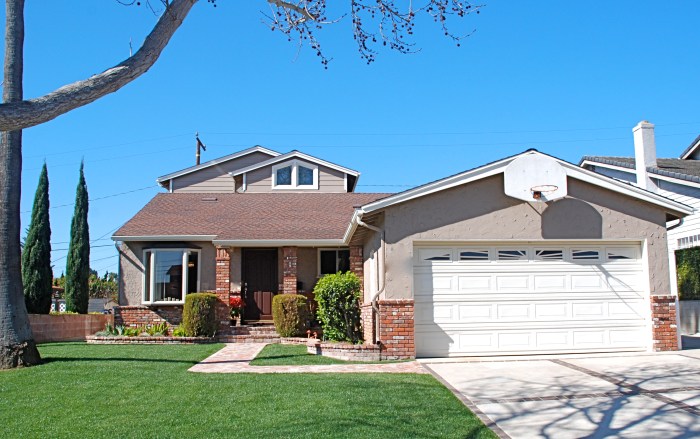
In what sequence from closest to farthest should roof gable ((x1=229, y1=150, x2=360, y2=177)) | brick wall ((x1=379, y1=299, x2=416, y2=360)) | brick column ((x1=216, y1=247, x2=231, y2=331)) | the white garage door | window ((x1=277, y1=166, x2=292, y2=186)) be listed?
brick wall ((x1=379, y1=299, x2=416, y2=360)) → the white garage door → brick column ((x1=216, y1=247, x2=231, y2=331)) → roof gable ((x1=229, y1=150, x2=360, y2=177)) → window ((x1=277, y1=166, x2=292, y2=186))

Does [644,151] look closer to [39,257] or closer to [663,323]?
[663,323]

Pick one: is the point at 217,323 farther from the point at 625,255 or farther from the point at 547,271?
the point at 625,255

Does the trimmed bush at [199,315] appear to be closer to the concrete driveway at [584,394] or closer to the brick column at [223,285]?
the brick column at [223,285]

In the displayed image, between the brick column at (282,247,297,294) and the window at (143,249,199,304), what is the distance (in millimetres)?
2823

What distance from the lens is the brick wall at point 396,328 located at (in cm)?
1187

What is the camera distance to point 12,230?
39.3ft

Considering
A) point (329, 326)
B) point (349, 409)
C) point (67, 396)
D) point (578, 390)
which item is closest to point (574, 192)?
point (578, 390)

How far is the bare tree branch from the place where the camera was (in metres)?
4.74

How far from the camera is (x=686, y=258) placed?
18.1 m

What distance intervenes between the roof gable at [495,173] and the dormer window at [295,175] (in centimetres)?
1247

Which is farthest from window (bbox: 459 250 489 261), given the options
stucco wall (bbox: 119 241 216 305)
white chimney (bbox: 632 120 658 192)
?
stucco wall (bbox: 119 241 216 305)

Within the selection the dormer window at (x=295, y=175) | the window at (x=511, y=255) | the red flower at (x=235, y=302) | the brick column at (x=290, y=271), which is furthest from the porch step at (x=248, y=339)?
the dormer window at (x=295, y=175)

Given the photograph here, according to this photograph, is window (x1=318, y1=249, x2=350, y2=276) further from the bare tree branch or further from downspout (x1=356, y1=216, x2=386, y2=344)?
the bare tree branch

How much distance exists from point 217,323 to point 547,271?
8.90 metres
